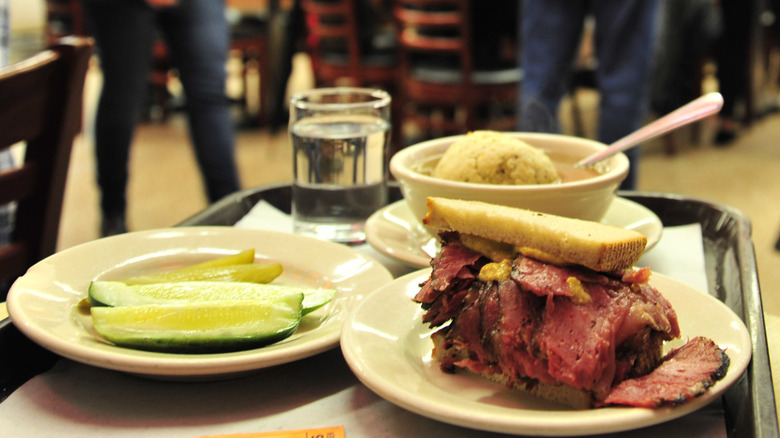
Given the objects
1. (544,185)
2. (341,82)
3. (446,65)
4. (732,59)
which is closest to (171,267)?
(544,185)

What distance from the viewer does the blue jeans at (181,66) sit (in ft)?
6.38

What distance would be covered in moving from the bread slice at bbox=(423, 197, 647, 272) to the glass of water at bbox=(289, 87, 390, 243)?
40cm

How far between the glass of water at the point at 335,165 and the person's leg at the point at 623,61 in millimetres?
904

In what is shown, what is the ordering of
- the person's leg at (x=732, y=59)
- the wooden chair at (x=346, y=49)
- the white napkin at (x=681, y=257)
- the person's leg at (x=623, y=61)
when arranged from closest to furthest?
the white napkin at (x=681, y=257) → the person's leg at (x=623, y=61) → the wooden chair at (x=346, y=49) → the person's leg at (x=732, y=59)

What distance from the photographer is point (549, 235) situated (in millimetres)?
556

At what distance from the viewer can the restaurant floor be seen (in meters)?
2.92

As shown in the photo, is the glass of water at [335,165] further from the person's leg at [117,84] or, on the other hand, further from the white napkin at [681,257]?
the person's leg at [117,84]

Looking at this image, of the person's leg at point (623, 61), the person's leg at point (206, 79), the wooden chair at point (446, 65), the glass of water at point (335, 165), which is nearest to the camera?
the glass of water at point (335, 165)

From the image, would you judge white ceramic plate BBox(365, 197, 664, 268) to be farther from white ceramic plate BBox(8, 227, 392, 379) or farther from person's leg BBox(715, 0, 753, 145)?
person's leg BBox(715, 0, 753, 145)

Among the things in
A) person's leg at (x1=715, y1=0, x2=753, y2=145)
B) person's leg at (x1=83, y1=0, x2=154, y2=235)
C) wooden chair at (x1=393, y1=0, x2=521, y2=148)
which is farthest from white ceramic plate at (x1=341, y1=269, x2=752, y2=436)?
person's leg at (x1=715, y1=0, x2=753, y2=145)

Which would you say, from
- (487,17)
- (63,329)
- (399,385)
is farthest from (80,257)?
(487,17)

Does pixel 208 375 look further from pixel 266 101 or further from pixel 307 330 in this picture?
pixel 266 101

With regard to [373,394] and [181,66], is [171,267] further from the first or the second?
[181,66]

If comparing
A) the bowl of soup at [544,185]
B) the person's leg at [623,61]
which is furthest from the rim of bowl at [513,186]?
the person's leg at [623,61]
